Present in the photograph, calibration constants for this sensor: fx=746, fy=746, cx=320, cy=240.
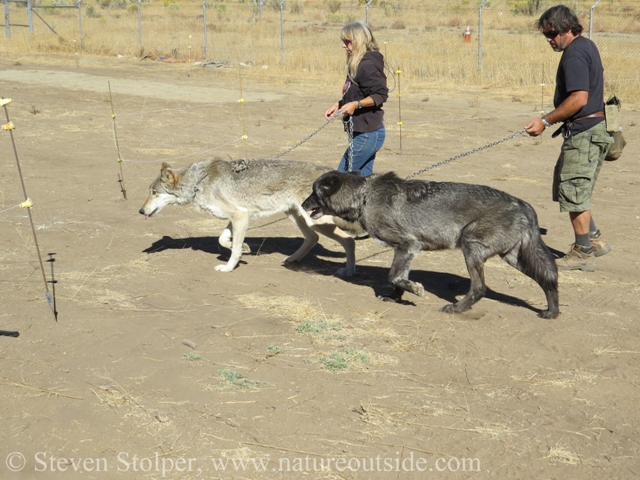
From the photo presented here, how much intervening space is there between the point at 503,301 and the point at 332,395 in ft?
8.94

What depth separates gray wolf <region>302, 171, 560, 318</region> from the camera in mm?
6703

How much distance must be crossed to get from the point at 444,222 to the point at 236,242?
2455 mm

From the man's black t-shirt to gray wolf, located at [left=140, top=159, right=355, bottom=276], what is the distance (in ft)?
8.80

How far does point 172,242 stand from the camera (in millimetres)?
9227

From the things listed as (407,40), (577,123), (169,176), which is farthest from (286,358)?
(407,40)

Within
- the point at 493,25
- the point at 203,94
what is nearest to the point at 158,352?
the point at 203,94

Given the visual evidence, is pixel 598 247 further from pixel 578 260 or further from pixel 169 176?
pixel 169 176

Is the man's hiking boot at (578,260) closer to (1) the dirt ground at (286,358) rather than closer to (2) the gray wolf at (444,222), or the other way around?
(1) the dirt ground at (286,358)

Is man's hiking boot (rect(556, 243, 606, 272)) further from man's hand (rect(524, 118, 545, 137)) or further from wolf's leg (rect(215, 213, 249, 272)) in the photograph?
wolf's leg (rect(215, 213, 249, 272))

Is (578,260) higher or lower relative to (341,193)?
lower

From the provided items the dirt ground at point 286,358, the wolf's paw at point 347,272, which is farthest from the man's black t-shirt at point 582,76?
the wolf's paw at point 347,272

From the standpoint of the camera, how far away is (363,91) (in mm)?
8094

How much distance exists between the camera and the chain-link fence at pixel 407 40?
82.4ft

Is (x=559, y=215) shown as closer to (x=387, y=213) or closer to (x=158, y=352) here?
(x=387, y=213)
